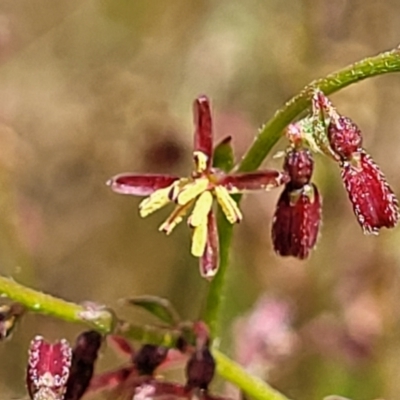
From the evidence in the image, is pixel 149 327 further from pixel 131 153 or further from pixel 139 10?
pixel 139 10

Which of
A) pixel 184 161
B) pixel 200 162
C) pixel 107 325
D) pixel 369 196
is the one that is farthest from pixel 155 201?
pixel 184 161

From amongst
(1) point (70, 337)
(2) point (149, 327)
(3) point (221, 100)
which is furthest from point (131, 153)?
(2) point (149, 327)

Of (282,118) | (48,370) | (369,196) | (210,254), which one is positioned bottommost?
(48,370)

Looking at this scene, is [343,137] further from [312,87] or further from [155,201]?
[155,201]

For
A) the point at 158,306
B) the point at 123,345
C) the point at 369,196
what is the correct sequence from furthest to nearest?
the point at 123,345 < the point at 158,306 < the point at 369,196

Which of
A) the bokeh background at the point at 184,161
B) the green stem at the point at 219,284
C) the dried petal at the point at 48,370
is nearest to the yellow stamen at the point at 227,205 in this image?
the green stem at the point at 219,284

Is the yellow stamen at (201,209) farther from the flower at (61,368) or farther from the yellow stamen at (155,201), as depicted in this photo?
the flower at (61,368)

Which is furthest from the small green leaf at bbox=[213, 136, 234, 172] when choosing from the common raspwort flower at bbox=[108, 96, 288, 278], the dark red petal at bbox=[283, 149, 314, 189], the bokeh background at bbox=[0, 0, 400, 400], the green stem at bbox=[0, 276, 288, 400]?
the bokeh background at bbox=[0, 0, 400, 400]
